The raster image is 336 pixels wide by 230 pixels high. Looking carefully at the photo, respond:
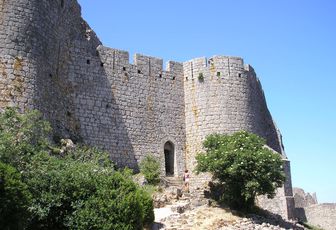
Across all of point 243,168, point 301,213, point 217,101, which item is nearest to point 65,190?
point 243,168

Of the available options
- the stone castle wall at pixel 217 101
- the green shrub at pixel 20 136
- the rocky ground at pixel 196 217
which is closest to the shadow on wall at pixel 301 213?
the stone castle wall at pixel 217 101

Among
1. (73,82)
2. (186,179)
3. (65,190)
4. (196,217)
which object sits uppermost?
(73,82)

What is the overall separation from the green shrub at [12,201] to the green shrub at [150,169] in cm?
1187

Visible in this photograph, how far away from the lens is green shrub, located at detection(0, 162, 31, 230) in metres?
13.4

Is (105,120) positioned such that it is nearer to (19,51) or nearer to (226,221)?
(19,51)

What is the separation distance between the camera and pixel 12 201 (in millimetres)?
13539

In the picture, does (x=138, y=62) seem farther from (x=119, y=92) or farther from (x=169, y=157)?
(x=169, y=157)

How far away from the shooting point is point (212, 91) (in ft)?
95.5

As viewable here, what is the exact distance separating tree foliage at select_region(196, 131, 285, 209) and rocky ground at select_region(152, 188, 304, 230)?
1.00 metres

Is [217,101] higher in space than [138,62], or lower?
lower

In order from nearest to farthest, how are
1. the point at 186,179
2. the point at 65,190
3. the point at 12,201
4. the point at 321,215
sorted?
the point at 12,201, the point at 65,190, the point at 186,179, the point at 321,215

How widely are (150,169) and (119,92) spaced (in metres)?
4.56

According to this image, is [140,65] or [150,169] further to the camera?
[140,65]

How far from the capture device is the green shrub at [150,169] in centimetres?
2564
